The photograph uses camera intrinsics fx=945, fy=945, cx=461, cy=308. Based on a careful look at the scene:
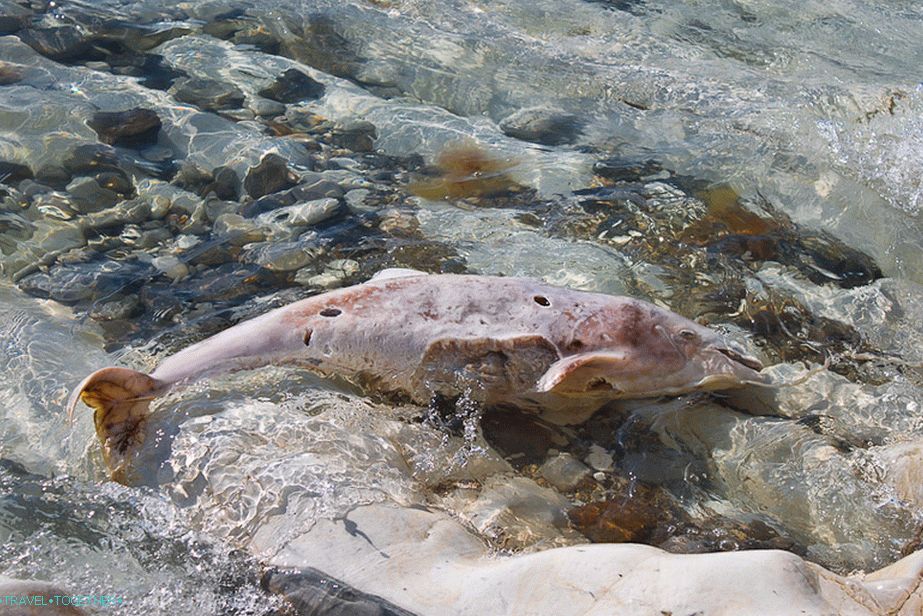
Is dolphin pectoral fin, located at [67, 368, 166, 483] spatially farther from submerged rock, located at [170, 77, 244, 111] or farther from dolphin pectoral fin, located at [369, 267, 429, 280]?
submerged rock, located at [170, 77, 244, 111]

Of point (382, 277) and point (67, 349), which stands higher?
point (382, 277)

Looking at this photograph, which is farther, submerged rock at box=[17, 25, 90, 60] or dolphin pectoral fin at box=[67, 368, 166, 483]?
submerged rock at box=[17, 25, 90, 60]

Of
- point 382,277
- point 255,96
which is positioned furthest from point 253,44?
point 382,277

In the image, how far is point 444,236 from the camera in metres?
5.79

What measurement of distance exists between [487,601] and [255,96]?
5.24 metres

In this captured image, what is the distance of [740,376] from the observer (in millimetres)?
4520

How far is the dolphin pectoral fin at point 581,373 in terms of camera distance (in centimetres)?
418

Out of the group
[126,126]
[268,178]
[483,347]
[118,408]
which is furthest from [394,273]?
[126,126]

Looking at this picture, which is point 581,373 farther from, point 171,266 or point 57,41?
point 57,41

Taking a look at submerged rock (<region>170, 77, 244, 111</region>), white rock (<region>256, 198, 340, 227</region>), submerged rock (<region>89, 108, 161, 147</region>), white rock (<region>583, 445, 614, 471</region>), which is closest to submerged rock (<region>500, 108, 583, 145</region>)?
white rock (<region>256, 198, 340, 227</region>)

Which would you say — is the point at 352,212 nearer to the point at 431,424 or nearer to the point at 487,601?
the point at 431,424

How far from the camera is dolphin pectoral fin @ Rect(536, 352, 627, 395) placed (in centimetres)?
418

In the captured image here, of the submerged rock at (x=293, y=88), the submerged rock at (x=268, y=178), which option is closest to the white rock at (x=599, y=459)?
the submerged rock at (x=268, y=178)

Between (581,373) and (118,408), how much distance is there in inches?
79.0
